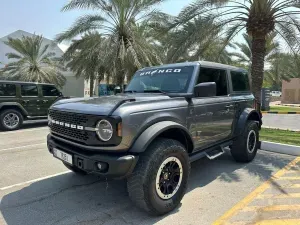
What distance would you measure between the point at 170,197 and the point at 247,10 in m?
7.68

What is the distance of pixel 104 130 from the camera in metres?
2.98

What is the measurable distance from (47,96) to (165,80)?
823 centimetres

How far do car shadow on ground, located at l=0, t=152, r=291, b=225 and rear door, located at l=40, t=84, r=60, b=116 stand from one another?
6.96 metres

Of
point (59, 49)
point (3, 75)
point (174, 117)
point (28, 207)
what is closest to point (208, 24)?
point (174, 117)

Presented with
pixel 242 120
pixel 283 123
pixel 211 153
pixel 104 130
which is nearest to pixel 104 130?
pixel 104 130

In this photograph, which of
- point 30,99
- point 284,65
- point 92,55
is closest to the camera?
point 30,99

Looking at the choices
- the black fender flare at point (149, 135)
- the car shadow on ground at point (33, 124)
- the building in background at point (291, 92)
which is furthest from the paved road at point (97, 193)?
the building in background at point (291, 92)

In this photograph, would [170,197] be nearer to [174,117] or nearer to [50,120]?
[174,117]

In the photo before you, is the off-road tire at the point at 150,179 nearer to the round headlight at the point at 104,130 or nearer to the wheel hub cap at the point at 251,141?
the round headlight at the point at 104,130

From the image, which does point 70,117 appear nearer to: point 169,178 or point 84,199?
point 84,199

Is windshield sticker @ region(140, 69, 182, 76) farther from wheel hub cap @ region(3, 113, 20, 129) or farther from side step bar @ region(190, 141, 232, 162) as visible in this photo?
wheel hub cap @ region(3, 113, 20, 129)

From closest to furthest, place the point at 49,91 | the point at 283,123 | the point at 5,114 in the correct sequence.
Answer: the point at 5,114
the point at 49,91
the point at 283,123

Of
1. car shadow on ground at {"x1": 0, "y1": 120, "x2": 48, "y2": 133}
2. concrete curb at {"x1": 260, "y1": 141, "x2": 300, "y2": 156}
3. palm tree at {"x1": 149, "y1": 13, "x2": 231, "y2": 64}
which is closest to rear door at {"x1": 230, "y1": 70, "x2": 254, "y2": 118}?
concrete curb at {"x1": 260, "y1": 141, "x2": 300, "y2": 156}

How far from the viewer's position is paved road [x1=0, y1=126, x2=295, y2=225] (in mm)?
3234
